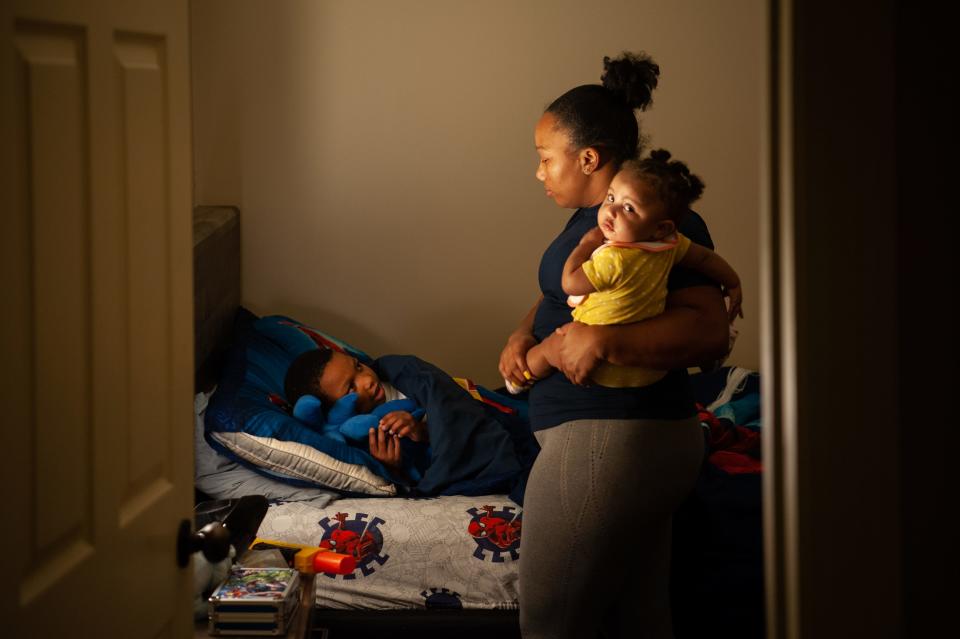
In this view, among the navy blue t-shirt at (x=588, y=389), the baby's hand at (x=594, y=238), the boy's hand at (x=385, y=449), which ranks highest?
the baby's hand at (x=594, y=238)

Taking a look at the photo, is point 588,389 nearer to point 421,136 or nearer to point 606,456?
point 606,456

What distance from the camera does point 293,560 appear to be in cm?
185

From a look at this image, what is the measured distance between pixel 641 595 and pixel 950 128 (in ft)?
3.67

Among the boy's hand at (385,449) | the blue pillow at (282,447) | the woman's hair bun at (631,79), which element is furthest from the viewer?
the boy's hand at (385,449)

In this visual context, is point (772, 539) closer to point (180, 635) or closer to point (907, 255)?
point (907, 255)

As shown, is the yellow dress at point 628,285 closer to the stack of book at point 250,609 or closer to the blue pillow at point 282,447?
the stack of book at point 250,609

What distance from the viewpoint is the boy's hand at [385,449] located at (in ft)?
8.07

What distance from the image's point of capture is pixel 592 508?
4.61ft

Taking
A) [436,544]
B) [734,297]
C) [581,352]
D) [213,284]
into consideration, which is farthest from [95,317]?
[213,284]

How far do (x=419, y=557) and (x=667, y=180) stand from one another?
1.14 m

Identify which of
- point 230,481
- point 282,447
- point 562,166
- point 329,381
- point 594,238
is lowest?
point 230,481

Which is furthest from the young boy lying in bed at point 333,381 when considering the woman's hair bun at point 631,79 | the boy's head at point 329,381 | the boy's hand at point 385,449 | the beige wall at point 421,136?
the woman's hair bun at point 631,79

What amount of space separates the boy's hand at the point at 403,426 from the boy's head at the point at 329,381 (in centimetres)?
19

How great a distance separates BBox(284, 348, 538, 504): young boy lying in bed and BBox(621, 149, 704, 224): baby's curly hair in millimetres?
1031
